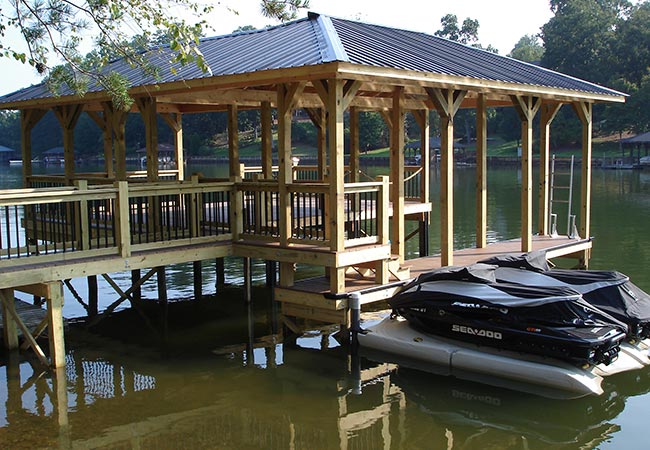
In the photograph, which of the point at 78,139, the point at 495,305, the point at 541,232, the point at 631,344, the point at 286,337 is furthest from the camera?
the point at 78,139

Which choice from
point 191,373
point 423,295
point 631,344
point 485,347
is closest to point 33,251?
point 191,373

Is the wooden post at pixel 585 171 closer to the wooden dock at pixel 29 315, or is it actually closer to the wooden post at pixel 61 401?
the wooden dock at pixel 29 315

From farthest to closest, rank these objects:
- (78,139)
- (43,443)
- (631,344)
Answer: (78,139) → (631,344) → (43,443)

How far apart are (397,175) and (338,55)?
3.25 metres

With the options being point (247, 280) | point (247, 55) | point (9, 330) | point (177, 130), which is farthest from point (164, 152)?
point (9, 330)

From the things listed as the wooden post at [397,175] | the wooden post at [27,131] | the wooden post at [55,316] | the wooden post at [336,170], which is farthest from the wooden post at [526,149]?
the wooden post at [27,131]

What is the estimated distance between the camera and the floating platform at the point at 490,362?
8805mm

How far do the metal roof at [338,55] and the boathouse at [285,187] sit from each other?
5 centimetres

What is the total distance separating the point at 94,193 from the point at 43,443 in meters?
3.60

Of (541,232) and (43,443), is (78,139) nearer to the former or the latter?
(541,232)

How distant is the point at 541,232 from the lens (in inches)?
656

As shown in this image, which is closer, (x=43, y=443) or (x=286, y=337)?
(x=43, y=443)

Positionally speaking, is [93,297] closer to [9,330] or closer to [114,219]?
[9,330]

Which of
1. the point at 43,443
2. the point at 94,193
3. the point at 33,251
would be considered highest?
the point at 94,193
